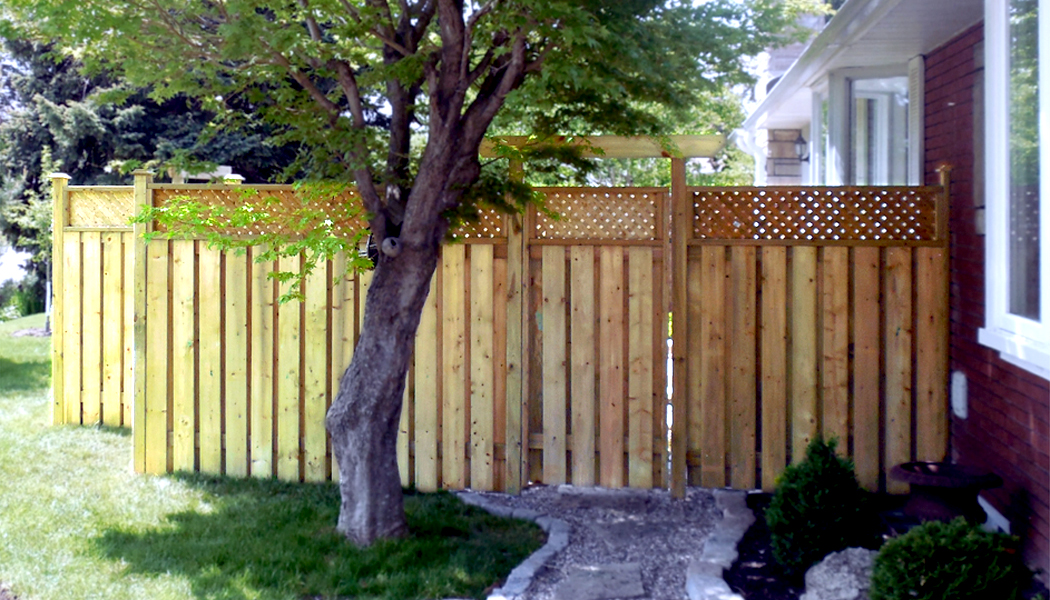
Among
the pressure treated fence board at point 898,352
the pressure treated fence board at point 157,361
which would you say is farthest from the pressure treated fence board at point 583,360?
the pressure treated fence board at point 157,361

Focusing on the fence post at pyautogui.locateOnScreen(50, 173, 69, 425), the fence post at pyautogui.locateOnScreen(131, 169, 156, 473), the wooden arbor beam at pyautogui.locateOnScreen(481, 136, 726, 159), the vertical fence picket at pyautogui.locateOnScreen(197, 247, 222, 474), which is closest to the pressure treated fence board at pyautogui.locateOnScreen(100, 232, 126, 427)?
the fence post at pyautogui.locateOnScreen(50, 173, 69, 425)

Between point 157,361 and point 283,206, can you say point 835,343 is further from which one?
Answer: point 157,361

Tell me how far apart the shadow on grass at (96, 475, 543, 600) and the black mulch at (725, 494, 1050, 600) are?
1.10m

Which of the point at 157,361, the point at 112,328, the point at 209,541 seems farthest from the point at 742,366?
the point at 112,328

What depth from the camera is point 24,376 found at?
1047 cm

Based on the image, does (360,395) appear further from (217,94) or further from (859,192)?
(859,192)

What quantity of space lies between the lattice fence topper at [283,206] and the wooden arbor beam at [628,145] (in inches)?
18.0

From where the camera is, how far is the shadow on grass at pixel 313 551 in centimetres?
441

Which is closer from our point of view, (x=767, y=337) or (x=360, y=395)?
(x=360, y=395)

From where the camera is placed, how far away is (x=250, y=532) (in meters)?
5.15

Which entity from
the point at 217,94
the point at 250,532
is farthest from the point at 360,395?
the point at 217,94

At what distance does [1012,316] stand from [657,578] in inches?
81.2

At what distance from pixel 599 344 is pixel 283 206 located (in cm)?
224

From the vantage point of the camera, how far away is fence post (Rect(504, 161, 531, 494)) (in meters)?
6.11
